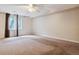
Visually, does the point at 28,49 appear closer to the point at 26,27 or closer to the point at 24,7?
the point at 24,7

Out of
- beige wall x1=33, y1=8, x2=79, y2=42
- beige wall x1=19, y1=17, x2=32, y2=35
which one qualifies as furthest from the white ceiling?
beige wall x1=19, y1=17, x2=32, y2=35

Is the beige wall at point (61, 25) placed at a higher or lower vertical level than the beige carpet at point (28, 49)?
higher

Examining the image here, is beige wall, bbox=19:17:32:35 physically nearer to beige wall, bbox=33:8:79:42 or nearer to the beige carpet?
beige wall, bbox=33:8:79:42

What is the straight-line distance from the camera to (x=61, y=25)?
4516 millimetres

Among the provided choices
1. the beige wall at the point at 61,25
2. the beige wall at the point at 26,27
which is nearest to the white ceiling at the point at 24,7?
the beige wall at the point at 61,25

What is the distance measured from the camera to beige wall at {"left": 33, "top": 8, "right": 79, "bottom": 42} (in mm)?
3887

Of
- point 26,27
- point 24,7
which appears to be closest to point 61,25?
point 26,27

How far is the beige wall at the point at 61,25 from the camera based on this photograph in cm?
389

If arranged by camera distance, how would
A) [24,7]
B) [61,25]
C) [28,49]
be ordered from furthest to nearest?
1. [61,25]
2. [28,49]
3. [24,7]

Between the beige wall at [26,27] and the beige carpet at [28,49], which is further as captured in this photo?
the beige wall at [26,27]

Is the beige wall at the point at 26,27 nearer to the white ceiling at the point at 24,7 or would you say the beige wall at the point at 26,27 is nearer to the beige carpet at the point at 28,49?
the beige carpet at the point at 28,49

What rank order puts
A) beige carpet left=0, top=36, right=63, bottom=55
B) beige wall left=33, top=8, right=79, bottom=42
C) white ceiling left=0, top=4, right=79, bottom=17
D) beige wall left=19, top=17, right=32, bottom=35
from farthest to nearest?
beige wall left=19, top=17, right=32, bottom=35 < beige wall left=33, top=8, right=79, bottom=42 < beige carpet left=0, top=36, right=63, bottom=55 < white ceiling left=0, top=4, right=79, bottom=17

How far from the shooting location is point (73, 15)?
393 cm
